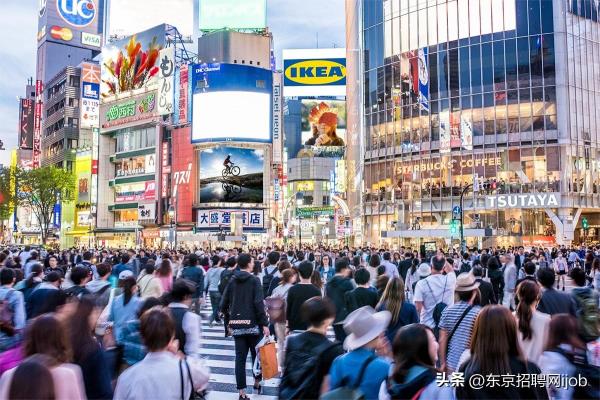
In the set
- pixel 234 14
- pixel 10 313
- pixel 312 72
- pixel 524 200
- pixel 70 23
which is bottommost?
pixel 10 313

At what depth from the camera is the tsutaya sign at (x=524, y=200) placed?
46281 millimetres

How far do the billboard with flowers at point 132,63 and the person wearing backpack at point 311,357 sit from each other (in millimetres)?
68892

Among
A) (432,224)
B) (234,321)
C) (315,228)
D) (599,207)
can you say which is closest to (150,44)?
(315,228)

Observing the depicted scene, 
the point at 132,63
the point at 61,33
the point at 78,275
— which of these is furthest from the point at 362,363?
the point at 61,33

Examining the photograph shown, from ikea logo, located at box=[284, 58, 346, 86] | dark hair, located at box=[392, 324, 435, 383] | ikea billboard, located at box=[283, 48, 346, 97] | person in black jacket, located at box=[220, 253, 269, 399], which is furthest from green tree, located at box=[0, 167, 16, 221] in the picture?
dark hair, located at box=[392, 324, 435, 383]

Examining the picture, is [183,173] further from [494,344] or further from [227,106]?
[494,344]

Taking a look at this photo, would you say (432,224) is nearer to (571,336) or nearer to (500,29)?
(500,29)

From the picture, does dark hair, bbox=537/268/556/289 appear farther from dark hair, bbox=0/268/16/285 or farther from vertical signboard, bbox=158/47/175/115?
vertical signboard, bbox=158/47/175/115

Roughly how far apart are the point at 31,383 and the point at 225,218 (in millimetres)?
59264

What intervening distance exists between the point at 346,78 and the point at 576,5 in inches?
1669

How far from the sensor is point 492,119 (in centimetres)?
5041

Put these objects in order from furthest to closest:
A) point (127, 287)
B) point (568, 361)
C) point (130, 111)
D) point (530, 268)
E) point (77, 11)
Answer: point (77, 11), point (130, 111), point (530, 268), point (127, 287), point (568, 361)

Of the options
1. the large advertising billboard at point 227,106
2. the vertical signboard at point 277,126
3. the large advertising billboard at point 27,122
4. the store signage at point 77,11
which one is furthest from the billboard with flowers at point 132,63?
the store signage at point 77,11

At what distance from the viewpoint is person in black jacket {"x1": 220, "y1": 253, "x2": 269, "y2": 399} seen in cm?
806
